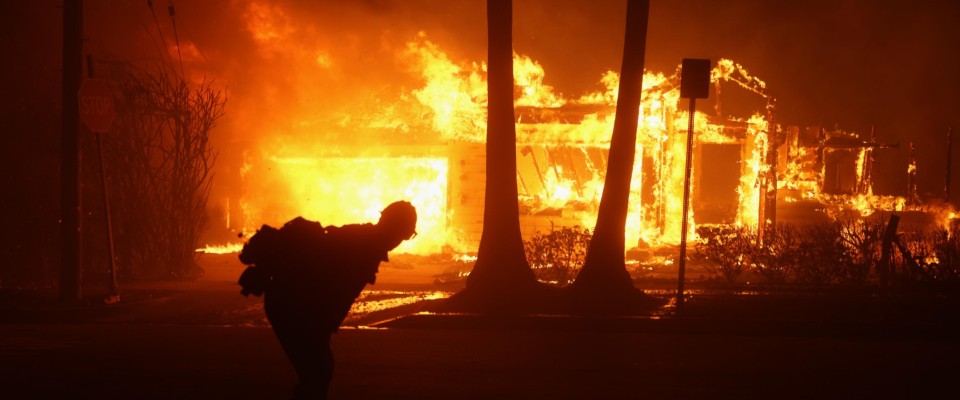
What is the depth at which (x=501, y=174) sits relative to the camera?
41.1 feet

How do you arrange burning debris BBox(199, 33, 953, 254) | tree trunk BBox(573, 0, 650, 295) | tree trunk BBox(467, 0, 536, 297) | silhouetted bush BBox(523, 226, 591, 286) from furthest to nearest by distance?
1. burning debris BBox(199, 33, 953, 254)
2. silhouetted bush BBox(523, 226, 591, 286)
3. tree trunk BBox(467, 0, 536, 297)
4. tree trunk BBox(573, 0, 650, 295)

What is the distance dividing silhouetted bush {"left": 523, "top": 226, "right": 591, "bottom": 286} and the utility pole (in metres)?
7.29

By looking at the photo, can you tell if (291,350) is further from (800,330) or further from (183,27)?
(183,27)

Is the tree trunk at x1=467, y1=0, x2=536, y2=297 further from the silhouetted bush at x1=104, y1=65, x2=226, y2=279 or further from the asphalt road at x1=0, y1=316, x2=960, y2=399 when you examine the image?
the silhouetted bush at x1=104, y1=65, x2=226, y2=279

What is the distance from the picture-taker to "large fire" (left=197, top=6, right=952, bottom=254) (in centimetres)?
2283

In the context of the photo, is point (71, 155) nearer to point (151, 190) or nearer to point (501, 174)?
point (151, 190)

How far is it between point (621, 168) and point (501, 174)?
164 centimetres

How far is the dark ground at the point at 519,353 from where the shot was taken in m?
7.55

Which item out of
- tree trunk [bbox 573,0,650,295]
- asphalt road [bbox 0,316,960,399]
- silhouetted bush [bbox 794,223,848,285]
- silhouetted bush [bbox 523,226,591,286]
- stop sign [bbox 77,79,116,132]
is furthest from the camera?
silhouetted bush [bbox 523,226,591,286]

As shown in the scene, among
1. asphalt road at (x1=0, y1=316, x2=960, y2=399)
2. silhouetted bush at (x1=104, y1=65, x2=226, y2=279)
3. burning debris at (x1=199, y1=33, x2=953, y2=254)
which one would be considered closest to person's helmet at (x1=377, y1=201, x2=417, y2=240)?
asphalt road at (x1=0, y1=316, x2=960, y2=399)

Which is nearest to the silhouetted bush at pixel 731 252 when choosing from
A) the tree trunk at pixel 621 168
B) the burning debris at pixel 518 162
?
the tree trunk at pixel 621 168

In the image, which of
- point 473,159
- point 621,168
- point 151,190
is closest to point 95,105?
point 151,190

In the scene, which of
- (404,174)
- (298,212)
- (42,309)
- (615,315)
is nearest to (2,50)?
(298,212)

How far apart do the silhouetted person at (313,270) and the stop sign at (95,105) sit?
28.8 feet
